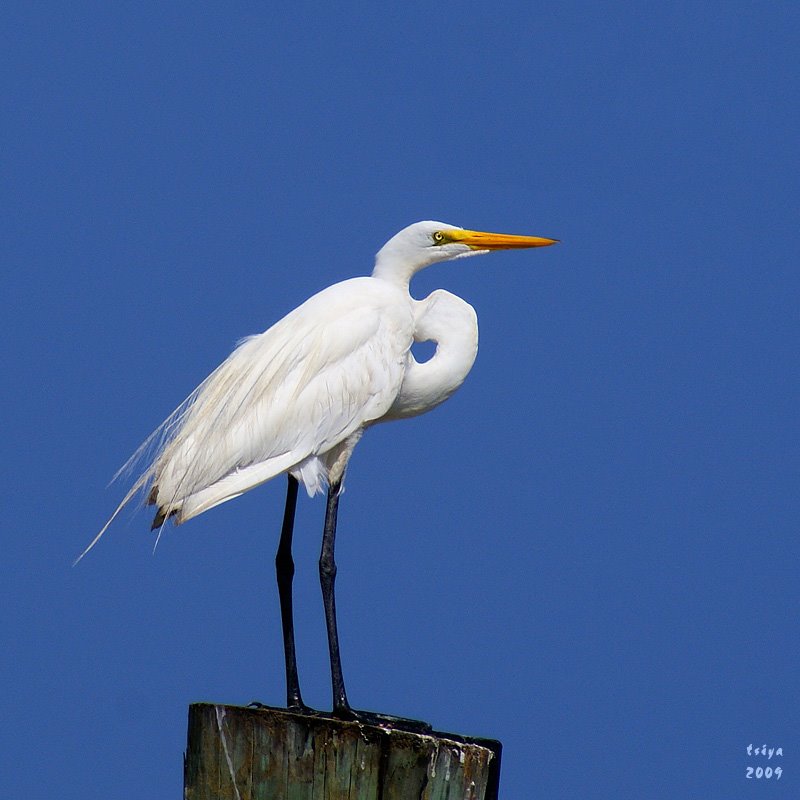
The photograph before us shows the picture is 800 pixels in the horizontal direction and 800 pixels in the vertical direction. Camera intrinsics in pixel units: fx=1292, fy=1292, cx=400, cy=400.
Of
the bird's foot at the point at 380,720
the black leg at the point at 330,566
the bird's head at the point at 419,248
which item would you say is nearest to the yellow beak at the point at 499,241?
the bird's head at the point at 419,248

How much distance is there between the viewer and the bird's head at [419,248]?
4074 mm

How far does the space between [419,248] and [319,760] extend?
1762 mm

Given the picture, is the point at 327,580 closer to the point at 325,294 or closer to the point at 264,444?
the point at 264,444

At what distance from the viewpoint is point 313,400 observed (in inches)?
147

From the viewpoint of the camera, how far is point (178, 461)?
3686 mm

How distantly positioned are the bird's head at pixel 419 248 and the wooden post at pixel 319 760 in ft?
5.15

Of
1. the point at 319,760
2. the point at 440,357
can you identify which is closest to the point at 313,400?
the point at 440,357

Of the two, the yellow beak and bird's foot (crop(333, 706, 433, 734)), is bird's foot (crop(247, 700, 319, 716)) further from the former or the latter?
the yellow beak

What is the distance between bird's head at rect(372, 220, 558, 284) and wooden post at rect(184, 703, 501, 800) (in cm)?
157

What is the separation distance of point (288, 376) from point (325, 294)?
12.4 inches

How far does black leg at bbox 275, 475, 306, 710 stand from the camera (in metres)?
3.67

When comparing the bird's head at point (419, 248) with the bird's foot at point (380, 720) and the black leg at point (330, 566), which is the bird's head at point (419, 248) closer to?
the black leg at point (330, 566)

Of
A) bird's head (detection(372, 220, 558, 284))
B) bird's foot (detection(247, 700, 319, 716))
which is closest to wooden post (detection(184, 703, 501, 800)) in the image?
bird's foot (detection(247, 700, 319, 716))

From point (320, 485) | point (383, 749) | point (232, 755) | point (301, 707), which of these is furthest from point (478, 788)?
point (320, 485)
